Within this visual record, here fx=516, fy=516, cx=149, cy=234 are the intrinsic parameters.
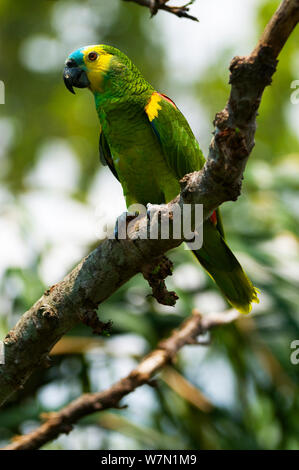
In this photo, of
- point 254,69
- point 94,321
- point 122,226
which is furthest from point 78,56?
point 254,69

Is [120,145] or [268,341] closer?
[120,145]

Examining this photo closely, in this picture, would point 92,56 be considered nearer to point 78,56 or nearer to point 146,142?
point 78,56

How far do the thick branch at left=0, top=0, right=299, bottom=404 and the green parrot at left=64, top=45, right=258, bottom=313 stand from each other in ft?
2.99

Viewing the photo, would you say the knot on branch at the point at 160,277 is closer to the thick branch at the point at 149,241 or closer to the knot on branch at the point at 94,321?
the thick branch at the point at 149,241

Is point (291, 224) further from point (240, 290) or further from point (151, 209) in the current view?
point (151, 209)

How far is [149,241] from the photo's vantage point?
2.20 m

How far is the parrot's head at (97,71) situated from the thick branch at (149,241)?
4.64 ft

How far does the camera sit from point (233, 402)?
4.53 meters

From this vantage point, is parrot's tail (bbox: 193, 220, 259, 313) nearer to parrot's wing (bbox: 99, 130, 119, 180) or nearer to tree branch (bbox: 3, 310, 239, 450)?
tree branch (bbox: 3, 310, 239, 450)

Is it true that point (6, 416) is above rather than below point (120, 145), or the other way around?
below

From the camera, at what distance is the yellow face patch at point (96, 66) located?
3.45m
